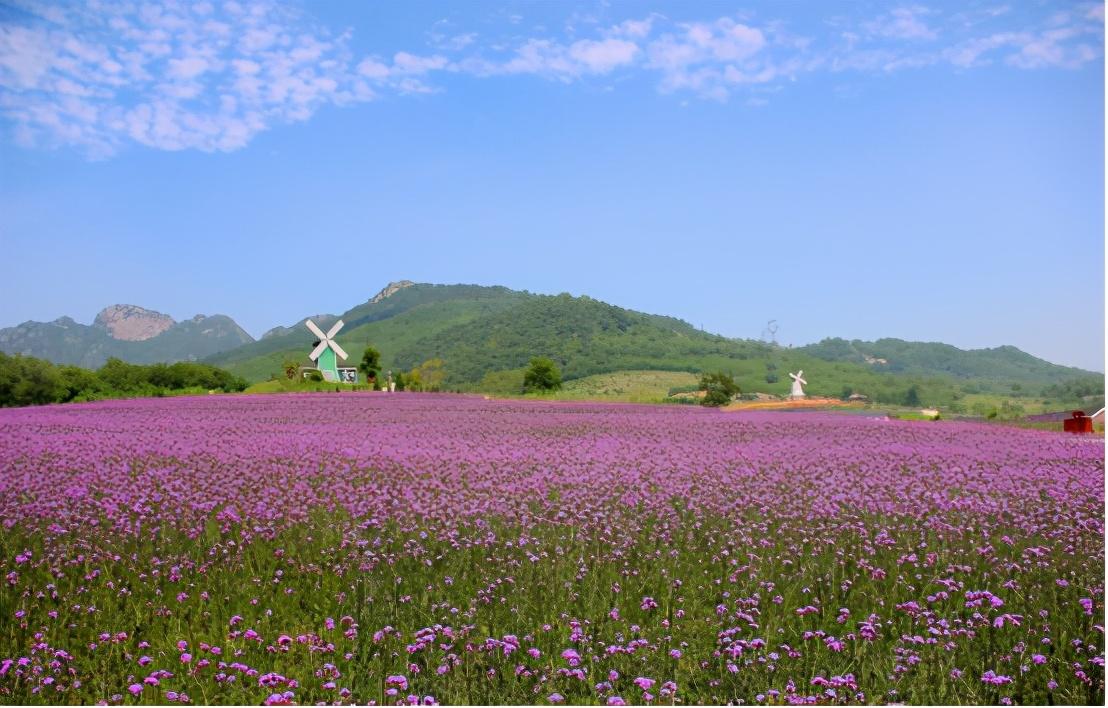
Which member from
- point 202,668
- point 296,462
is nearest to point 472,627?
point 202,668

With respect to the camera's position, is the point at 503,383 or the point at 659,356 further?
the point at 659,356

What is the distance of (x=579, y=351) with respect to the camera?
115ft

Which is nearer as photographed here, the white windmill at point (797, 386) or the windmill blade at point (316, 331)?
the white windmill at point (797, 386)

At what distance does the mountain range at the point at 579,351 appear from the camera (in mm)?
15883

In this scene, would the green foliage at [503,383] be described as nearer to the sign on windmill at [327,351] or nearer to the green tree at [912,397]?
the green tree at [912,397]

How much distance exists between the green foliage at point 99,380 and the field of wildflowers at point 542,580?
11.4 m

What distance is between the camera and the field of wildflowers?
3455 mm

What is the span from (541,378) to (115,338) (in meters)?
13.3

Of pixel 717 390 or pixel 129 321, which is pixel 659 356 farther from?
pixel 129 321

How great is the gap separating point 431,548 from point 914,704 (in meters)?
2.94

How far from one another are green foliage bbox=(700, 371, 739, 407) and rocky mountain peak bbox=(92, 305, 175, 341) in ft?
49.6

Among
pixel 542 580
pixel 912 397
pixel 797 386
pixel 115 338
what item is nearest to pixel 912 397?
pixel 912 397

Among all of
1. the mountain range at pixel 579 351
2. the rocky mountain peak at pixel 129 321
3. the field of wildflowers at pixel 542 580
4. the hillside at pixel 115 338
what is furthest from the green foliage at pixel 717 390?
the field of wildflowers at pixel 542 580

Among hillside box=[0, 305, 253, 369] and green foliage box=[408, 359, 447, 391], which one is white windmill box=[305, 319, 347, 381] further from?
green foliage box=[408, 359, 447, 391]
